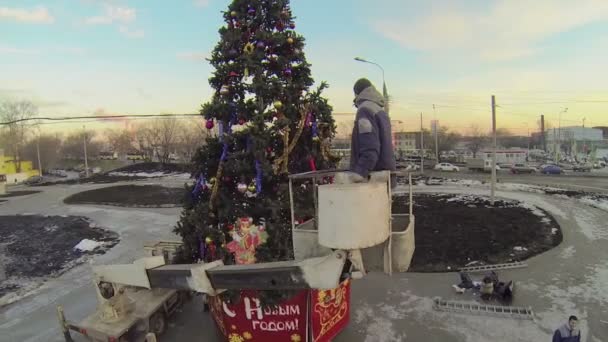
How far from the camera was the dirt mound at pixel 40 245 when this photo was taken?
40.0 feet

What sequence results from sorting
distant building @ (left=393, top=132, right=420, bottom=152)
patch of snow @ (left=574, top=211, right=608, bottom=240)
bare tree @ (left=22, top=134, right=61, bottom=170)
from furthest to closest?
distant building @ (left=393, top=132, right=420, bottom=152) → bare tree @ (left=22, top=134, right=61, bottom=170) → patch of snow @ (left=574, top=211, right=608, bottom=240)

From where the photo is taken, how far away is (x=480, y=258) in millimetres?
11797

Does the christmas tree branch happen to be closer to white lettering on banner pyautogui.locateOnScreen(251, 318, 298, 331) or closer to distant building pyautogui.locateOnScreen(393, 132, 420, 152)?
white lettering on banner pyautogui.locateOnScreen(251, 318, 298, 331)

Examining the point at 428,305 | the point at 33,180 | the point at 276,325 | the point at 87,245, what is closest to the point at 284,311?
the point at 276,325

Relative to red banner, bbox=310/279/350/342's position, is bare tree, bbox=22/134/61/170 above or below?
above

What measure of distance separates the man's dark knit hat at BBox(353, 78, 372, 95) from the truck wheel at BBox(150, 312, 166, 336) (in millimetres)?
6572

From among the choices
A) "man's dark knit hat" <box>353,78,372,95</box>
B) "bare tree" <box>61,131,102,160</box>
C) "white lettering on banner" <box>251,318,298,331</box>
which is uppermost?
"bare tree" <box>61,131,102,160</box>

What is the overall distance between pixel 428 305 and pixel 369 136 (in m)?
6.84

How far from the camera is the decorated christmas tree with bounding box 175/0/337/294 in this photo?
5941 millimetres

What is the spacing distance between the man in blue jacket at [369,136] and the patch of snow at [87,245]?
1511 cm

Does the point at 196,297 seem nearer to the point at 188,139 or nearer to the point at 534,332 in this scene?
the point at 534,332

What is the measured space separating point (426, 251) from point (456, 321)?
4808mm

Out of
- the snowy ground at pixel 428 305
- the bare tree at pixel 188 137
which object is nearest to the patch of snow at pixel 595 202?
the snowy ground at pixel 428 305

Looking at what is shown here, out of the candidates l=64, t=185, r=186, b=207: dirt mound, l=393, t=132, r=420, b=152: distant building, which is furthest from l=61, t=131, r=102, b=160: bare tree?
l=393, t=132, r=420, b=152: distant building
